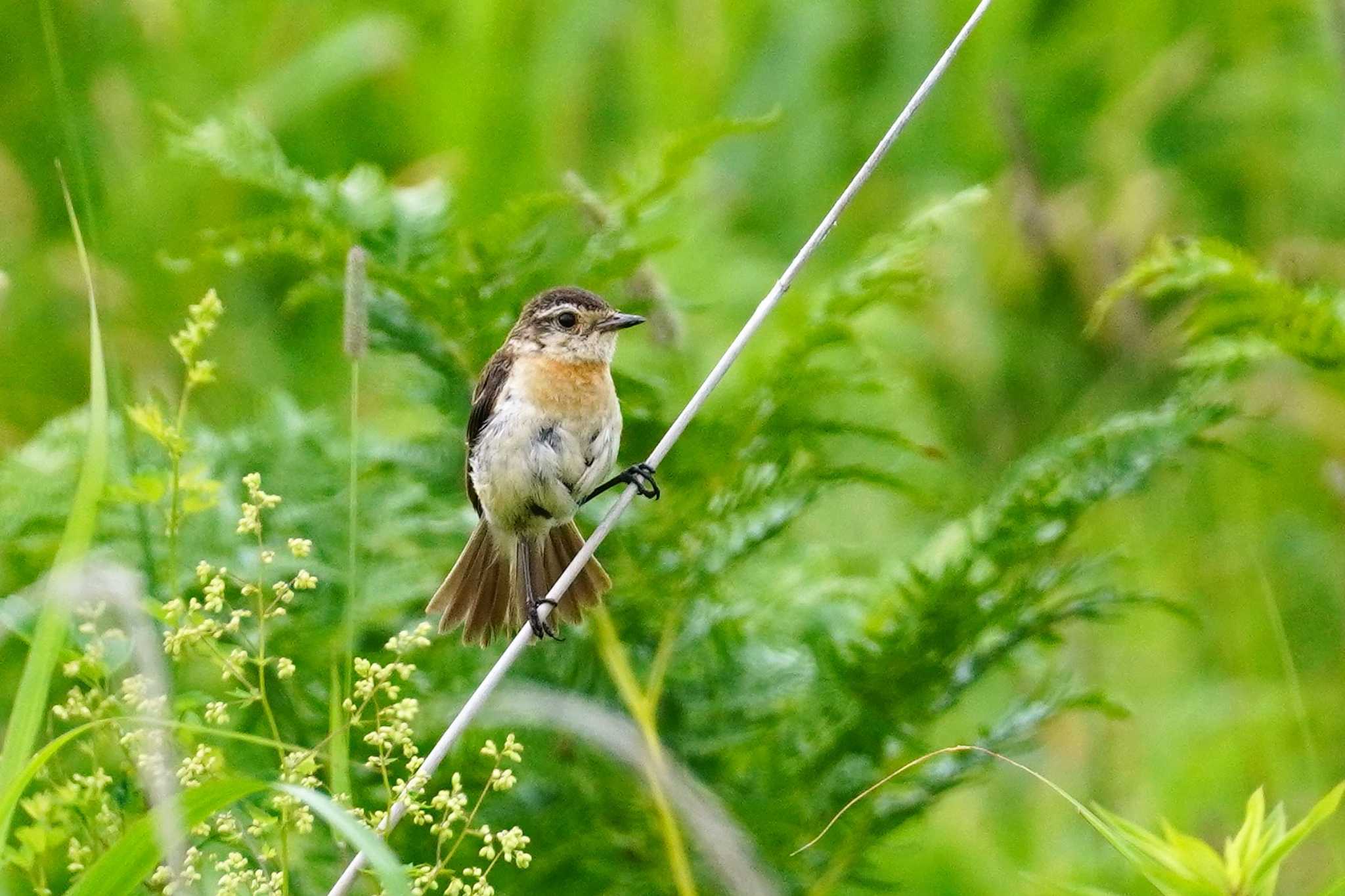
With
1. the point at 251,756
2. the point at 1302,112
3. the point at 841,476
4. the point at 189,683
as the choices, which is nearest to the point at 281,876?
the point at 251,756

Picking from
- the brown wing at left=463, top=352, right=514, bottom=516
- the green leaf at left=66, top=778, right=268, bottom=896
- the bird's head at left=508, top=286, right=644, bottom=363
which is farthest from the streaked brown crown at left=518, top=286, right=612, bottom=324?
the green leaf at left=66, top=778, right=268, bottom=896

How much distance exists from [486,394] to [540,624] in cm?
62

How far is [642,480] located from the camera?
10.9 feet

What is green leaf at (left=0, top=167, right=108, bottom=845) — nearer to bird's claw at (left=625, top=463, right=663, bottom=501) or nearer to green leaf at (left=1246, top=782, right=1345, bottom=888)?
bird's claw at (left=625, top=463, right=663, bottom=501)

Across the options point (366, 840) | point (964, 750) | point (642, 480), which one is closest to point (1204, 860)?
point (964, 750)

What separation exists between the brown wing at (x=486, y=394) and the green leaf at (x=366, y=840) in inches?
64.3

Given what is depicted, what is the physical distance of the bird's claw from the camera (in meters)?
3.17

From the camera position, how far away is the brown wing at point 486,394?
3.48m

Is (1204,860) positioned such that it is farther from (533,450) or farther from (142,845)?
(533,450)

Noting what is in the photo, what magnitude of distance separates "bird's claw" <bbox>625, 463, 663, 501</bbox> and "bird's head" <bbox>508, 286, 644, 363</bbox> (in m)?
0.36

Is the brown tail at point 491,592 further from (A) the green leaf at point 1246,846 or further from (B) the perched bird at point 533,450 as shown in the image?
(A) the green leaf at point 1246,846

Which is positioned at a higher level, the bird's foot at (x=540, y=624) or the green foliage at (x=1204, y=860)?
the bird's foot at (x=540, y=624)

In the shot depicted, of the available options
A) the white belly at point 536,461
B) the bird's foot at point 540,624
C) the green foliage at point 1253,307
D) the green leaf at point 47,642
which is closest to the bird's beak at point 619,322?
the white belly at point 536,461

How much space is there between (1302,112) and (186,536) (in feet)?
12.9
